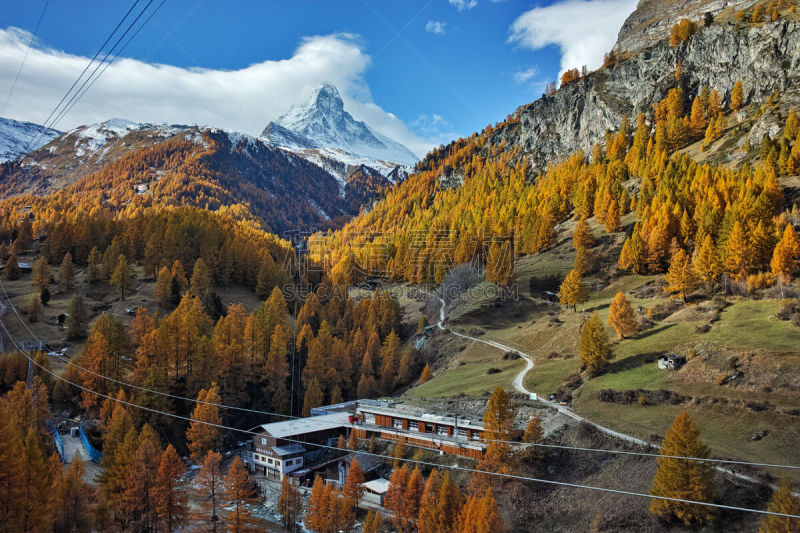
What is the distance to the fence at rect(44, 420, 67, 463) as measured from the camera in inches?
1957

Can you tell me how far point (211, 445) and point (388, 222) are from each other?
137559 millimetres

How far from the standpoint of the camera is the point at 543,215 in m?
108

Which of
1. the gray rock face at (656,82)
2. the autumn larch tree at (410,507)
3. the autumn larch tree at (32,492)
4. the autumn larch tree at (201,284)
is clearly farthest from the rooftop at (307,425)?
the gray rock face at (656,82)

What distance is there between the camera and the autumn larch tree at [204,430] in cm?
5550

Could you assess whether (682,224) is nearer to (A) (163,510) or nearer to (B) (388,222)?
(A) (163,510)

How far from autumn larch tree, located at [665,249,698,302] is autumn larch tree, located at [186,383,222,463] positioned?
62.7 meters

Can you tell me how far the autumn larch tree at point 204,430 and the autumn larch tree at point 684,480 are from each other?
151 ft

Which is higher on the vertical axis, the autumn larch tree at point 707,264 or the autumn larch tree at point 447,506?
the autumn larch tree at point 707,264

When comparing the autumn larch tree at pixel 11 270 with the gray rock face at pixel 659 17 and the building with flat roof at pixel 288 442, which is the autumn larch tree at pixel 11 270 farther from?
the gray rock face at pixel 659 17

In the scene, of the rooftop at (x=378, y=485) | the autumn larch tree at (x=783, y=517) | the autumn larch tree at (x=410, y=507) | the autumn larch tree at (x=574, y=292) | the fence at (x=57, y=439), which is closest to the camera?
the autumn larch tree at (x=783, y=517)

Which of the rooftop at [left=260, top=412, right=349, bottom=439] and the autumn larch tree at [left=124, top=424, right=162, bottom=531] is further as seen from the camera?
the rooftop at [left=260, top=412, right=349, bottom=439]

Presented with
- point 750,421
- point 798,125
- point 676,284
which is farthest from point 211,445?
point 798,125

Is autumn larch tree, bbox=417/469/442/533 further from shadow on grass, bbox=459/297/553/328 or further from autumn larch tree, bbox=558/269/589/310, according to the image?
shadow on grass, bbox=459/297/553/328

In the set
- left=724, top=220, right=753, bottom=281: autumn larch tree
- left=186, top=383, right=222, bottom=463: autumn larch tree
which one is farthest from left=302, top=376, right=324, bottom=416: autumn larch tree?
left=724, top=220, right=753, bottom=281: autumn larch tree
